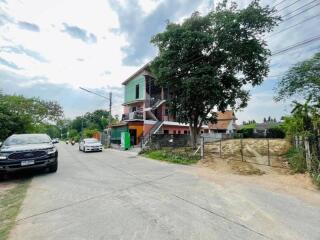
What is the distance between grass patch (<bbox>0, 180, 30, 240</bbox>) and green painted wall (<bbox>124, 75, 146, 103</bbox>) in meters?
19.8

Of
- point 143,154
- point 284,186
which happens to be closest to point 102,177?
point 284,186

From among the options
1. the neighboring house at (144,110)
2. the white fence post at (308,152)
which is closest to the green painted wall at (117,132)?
the neighboring house at (144,110)

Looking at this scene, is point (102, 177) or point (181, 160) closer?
point (102, 177)

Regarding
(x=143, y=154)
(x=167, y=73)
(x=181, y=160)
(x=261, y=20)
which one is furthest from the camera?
(x=143, y=154)

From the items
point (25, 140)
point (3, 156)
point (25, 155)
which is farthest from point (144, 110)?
point (3, 156)

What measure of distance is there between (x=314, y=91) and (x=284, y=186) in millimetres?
8609

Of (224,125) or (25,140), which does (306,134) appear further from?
(224,125)

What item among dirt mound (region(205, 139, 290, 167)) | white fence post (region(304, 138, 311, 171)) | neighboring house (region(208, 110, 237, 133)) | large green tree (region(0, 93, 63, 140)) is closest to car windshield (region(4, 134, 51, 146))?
large green tree (region(0, 93, 63, 140))

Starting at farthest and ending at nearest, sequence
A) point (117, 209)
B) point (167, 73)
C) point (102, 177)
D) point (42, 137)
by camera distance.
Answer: point (167, 73)
point (42, 137)
point (102, 177)
point (117, 209)

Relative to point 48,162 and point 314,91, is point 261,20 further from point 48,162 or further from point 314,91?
point 48,162

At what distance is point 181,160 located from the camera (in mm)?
12086

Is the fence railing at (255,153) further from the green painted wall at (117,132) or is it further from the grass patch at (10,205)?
the green painted wall at (117,132)

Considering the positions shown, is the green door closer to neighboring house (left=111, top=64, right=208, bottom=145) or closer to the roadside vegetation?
neighboring house (left=111, top=64, right=208, bottom=145)

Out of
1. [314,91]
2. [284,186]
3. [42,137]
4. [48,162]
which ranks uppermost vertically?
[314,91]
